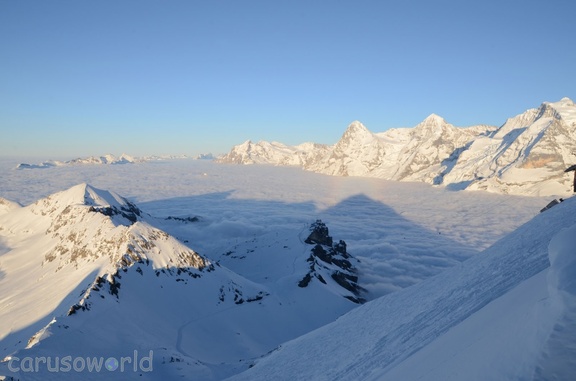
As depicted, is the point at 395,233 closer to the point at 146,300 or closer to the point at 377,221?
the point at 377,221

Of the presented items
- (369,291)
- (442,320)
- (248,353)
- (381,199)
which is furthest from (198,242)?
(381,199)

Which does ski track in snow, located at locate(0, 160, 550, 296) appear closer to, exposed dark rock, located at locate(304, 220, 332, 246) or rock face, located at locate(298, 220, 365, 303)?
rock face, located at locate(298, 220, 365, 303)

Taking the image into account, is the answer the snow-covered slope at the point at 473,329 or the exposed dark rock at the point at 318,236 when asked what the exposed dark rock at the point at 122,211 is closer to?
the exposed dark rock at the point at 318,236

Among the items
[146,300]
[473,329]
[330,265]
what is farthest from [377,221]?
[473,329]

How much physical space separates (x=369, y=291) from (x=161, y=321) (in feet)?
112

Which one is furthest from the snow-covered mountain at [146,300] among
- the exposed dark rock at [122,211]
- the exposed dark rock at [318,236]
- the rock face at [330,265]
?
the exposed dark rock at [318,236]

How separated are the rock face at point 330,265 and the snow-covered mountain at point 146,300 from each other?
1.14 ft

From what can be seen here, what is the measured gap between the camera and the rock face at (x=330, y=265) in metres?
47.7

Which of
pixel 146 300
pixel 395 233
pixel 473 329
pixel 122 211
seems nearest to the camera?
pixel 473 329

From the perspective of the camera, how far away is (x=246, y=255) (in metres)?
62.5

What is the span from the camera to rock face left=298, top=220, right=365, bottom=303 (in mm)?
47688

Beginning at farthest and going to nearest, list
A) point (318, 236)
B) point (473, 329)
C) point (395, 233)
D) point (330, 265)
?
point (395, 233), point (318, 236), point (330, 265), point (473, 329)

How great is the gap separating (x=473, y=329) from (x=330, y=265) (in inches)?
2036

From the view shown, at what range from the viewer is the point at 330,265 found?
5694 cm
